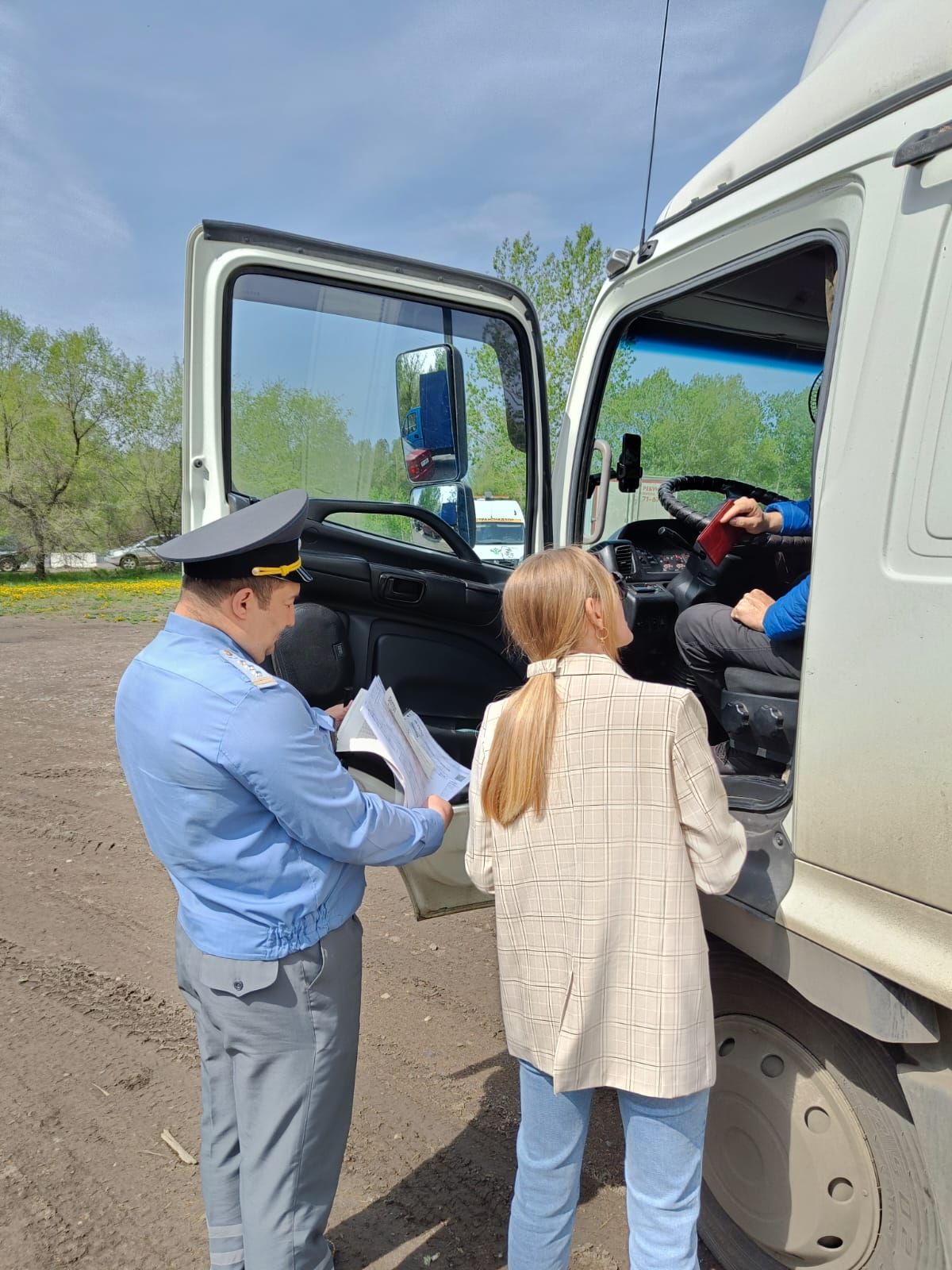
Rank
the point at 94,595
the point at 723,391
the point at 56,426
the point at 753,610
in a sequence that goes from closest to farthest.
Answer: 1. the point at 753,610
2. the point at 723,391
3. the point at 94,595
4. the point at 56,426

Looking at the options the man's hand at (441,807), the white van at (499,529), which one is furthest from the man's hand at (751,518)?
the man's hand at (441,807)

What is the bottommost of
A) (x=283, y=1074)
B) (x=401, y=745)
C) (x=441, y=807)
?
(x=283, y=1074)

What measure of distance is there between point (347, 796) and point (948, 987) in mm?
1135

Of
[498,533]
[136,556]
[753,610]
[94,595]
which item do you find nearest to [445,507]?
[498,533]

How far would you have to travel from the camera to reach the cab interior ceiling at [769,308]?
283cm

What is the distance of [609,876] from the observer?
5.46ft

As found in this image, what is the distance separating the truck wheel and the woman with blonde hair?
30 cm

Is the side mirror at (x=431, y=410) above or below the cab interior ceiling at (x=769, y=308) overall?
below

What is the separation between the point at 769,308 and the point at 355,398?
1.51 m

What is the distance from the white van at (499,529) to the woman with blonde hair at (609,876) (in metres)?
1.43

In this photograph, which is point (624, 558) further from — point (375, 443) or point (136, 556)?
point (136, 556)

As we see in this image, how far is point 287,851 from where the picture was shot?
1.81m

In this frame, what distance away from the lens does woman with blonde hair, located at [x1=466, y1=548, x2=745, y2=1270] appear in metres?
1.64

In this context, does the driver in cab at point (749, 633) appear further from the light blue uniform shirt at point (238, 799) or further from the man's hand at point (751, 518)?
the light blue uniform shirt at point (238, 799)
